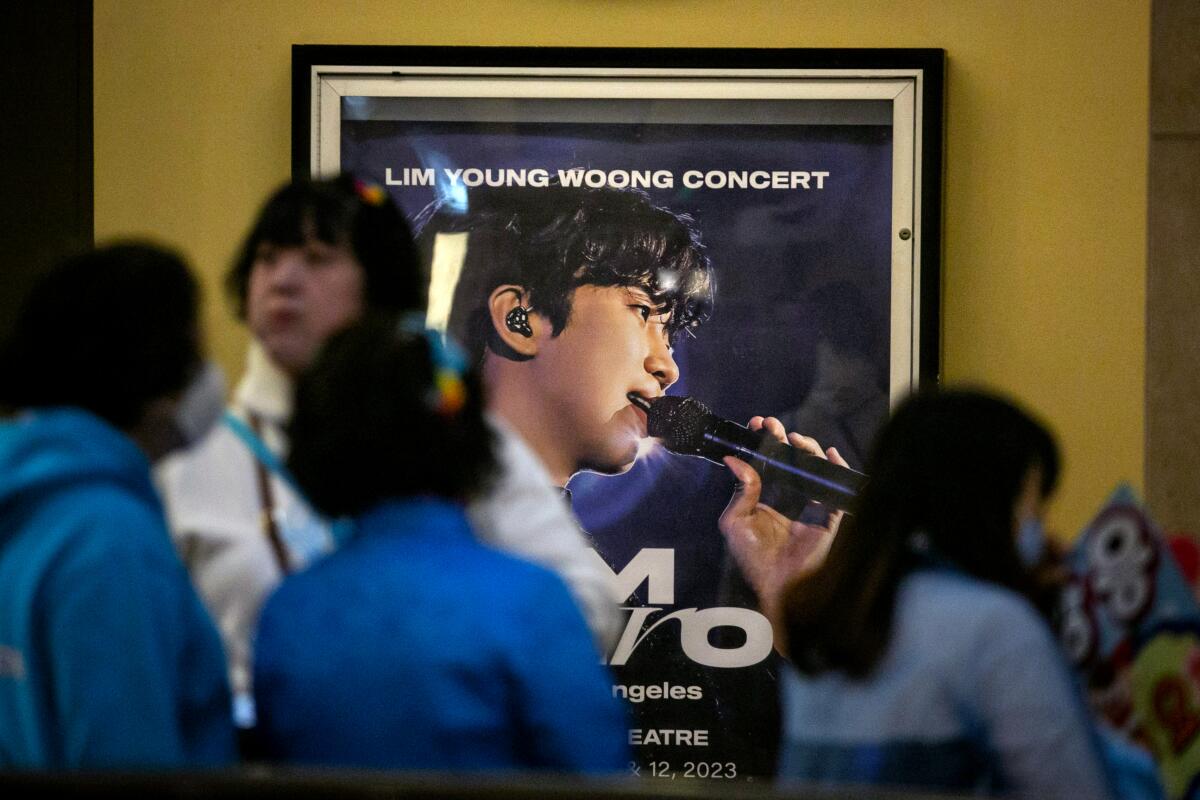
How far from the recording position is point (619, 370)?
2.91 metres

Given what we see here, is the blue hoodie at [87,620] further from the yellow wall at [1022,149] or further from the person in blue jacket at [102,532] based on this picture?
the yellow wall at [1022,149]

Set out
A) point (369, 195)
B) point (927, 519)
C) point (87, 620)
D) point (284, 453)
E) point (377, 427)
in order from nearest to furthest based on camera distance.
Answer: point (87, 620)
point (377, 427)
point (927, 519)
point (284, 453)
point (369, 195)

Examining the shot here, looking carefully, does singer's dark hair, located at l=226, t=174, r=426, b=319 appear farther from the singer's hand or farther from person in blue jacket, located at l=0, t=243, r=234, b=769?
the singer's hand

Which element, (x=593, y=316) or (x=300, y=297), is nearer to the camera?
(x=300, y=297)

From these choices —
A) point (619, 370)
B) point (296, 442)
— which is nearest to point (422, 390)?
point (296, 442)

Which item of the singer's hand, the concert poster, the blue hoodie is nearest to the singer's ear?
the concert poster

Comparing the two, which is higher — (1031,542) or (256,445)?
(256,445)

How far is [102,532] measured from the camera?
1.33 metres

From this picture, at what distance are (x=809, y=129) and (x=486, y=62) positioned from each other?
0.68 metres

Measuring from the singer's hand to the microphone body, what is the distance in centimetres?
2

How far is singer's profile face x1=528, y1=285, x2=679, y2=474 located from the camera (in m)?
2.90

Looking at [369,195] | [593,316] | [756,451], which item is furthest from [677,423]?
[369,195]

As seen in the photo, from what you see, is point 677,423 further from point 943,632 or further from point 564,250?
point 943,632

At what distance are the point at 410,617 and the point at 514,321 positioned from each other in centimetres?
156
